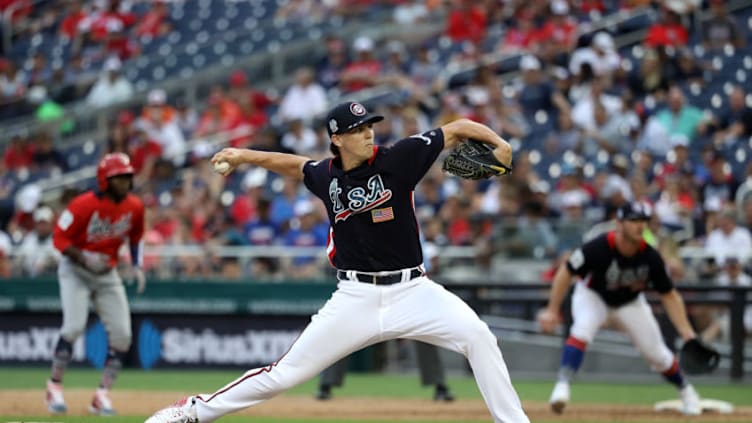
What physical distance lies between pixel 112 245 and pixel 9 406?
1674 millimetres

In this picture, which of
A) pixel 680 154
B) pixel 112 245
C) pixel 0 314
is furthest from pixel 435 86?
pixel 112 245

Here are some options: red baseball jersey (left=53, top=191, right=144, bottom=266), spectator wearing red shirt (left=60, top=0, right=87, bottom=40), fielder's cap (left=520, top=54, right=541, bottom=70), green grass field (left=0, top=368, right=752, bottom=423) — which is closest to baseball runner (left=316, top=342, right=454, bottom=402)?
green grass field (left=0, top=368, right=752, bottom=423)

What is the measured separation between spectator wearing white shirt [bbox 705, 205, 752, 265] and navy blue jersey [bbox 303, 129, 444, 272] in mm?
8014

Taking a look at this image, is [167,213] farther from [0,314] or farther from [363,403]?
[363,403]

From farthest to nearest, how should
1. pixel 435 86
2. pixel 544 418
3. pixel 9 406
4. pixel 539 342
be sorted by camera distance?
1. pixel 435 86
2. pixel 539 342
3. pixel 9 406
4. pixel 544 418

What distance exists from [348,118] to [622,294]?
4281 mm

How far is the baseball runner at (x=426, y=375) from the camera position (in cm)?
1185

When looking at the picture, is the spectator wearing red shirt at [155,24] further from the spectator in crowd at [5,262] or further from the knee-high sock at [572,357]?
the knee-high sock at [572,357]

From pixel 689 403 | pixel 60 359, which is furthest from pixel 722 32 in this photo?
pixel 60 359

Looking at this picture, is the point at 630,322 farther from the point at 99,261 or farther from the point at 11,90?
the point at 11,90

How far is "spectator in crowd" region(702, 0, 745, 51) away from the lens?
17734 millimetres

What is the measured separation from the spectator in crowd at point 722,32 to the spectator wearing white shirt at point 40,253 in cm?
981

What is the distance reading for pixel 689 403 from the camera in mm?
10453

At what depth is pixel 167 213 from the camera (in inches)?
683
